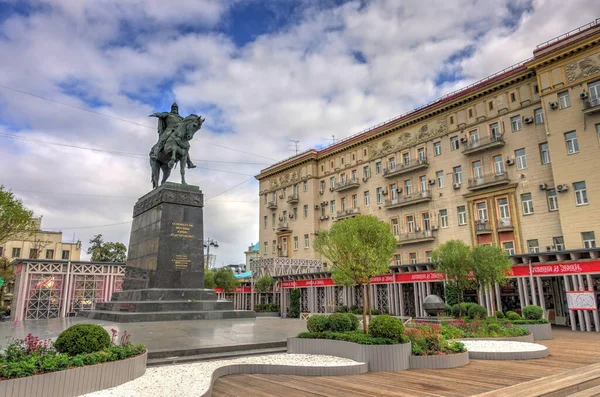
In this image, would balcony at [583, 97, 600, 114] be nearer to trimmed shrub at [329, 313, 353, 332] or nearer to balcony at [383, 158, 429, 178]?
balcony at [383, 158, 429, 178]

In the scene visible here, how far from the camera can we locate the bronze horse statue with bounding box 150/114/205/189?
2114cm

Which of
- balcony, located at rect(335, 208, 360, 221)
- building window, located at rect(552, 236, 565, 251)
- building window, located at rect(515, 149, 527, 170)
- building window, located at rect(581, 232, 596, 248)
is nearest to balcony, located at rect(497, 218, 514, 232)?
building window, located at rect(552, 236, 565, 251)

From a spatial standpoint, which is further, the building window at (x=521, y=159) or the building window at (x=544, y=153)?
the building window at (x=521, y=159)

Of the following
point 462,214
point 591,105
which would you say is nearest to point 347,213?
point 462,214

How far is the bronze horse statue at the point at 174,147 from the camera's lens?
21.1 metres

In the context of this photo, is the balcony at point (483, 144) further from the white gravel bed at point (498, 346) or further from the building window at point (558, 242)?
the white gravel bed at point (498, 346)

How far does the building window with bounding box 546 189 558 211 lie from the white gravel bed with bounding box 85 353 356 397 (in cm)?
2715

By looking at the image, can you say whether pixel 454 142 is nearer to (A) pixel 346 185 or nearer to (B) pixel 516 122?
(B) pixel 516 122

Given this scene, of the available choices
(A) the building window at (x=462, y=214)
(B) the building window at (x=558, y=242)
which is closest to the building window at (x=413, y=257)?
(A) the building window at (x=462, y=214)

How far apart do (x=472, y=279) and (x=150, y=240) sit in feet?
58.8

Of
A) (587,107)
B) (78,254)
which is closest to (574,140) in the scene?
(587,107)

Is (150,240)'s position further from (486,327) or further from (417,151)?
(417,151)

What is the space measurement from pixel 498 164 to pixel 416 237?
31.7 ft

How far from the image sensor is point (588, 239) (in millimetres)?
27547
